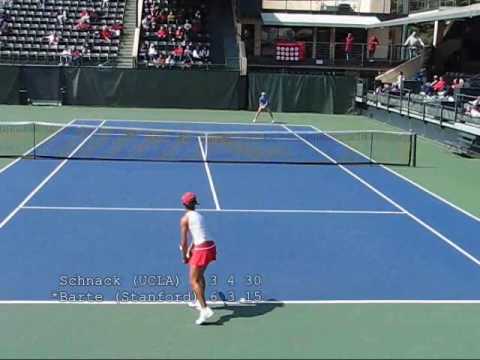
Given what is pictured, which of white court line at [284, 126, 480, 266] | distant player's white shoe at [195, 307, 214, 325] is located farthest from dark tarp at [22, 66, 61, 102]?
distant player's white shoe at [195, 307, 214, 325]

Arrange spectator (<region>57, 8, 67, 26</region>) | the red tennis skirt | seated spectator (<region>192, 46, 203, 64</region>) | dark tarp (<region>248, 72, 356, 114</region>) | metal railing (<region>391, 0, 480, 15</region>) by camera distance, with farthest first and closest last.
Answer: metal railing (<region>391, 0, 480, 15</region>), spectator (<region>57, 8, 67, 26</region>), seated spectator (<region>192, 46, 203, 64</region>), dark tarp (<region>248, 72, 356, 114</region>), the red tennis skirt

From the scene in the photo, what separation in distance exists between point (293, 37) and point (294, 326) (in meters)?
42.0

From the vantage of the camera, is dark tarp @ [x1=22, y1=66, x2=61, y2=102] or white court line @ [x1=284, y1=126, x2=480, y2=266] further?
dark tarp @ [x1=22, y1=66, x2=61, y2=102]

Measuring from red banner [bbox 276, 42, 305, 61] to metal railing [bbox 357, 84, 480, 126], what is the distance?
30.6 feet

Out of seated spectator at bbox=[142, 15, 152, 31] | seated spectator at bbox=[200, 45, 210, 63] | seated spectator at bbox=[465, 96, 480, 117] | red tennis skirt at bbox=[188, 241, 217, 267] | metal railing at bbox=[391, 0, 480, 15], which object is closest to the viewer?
red tennis skirt at bbox=[188, 241, 217, 267]

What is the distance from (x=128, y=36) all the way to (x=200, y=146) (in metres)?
21.7

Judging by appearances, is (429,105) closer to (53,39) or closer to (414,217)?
(414,217)

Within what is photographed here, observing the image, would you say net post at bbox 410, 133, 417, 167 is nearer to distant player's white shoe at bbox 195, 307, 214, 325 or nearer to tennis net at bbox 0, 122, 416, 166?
tennis net at bbox 0, 122, 416, 166

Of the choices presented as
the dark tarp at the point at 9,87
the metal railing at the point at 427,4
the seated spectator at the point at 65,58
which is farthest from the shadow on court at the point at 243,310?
the metal railing at the point at 427,4

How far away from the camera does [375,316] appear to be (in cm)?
859

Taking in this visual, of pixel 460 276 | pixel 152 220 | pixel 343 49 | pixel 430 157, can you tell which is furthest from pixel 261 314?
pixel 343 49

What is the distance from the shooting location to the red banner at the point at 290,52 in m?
44.6

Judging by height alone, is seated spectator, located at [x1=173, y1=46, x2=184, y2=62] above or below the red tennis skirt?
above

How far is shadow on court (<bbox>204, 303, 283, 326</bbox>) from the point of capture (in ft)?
27.3
